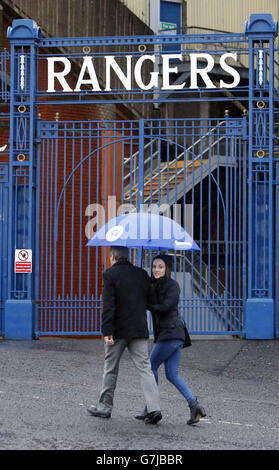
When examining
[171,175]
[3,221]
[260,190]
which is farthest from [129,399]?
[171,175]

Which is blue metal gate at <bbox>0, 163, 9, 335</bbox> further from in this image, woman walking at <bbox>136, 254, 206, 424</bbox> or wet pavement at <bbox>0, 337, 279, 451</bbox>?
woman walking at <bbox>136, 254, 206, 424</bbox>

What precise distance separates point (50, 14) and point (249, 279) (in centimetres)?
826

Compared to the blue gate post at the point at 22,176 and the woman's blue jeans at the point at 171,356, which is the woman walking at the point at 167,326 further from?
the blue gate post at the point at 22,176

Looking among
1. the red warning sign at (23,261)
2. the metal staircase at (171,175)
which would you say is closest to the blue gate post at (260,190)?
the metal staircase at (171,175)

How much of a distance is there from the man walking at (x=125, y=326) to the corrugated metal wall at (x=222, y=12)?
19.5m

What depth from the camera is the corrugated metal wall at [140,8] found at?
24047 mm

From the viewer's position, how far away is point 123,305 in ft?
26.2

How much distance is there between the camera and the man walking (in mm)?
7895

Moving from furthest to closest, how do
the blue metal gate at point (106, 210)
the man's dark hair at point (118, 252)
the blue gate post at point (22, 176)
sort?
the blue gate post at point (22, 176)
the blue metal gate at point (106, 210)
the man's dark hair at point (118, 252)

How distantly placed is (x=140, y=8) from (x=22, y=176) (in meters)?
12.1

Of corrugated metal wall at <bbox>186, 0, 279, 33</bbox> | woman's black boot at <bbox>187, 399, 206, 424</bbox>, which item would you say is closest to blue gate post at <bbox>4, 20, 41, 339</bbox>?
woman's black boot at <bbox>187, 399, 206, 424</bbox>

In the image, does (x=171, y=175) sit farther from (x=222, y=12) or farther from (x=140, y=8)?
(x=222, y=12)

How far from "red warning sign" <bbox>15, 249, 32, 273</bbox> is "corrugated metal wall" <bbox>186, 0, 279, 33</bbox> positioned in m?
14.3
